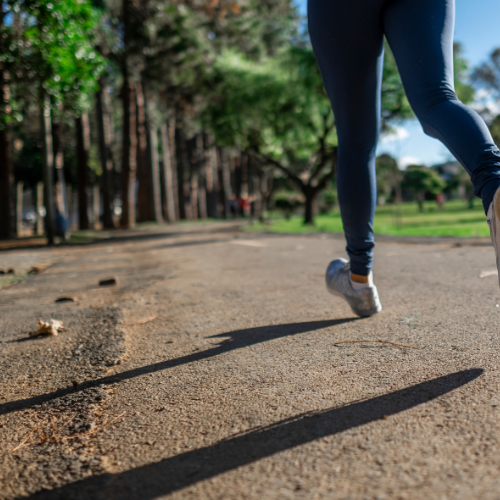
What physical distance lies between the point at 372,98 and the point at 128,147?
2279 cm

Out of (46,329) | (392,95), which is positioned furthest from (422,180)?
(46,329)

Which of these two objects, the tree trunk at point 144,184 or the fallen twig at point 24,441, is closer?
the fallen twig at point 24,441

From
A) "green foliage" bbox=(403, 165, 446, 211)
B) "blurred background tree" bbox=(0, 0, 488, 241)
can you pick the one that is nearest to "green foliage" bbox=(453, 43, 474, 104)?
"blurred background tree" bbox=(0, 0, 488, 241)

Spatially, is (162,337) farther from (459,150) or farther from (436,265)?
(436,265)

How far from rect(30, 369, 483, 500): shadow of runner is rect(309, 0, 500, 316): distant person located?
56 centimetres

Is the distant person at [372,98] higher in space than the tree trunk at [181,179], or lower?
lower

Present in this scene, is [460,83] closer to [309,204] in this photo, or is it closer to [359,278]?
[309,204]

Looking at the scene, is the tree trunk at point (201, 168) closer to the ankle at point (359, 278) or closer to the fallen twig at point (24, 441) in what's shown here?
the ankle at point (359, 278)

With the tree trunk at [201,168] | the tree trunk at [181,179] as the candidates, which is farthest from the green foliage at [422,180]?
the tree trunk at [181,179]

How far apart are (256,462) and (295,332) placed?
44.6 inches

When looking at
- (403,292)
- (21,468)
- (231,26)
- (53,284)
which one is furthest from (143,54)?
(21,468)

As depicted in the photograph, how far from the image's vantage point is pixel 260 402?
1.43 m

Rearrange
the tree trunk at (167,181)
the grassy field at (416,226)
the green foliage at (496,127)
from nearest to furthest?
1. the grassy field at (416,226)
2. the tree trunk at (167,181)
3. the green foliage at (496,127)

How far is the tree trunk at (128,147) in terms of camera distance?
2333 centimetres
